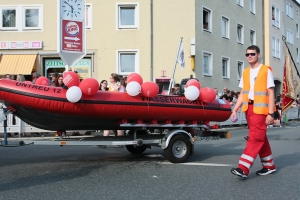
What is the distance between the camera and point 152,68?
23.4m

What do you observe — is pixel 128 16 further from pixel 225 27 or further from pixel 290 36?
pixel 290 36

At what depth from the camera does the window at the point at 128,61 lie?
23469 millimetres

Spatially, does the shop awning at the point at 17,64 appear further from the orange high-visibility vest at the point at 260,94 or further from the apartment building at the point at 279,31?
the orange high-visibility vest at the point at 260,94

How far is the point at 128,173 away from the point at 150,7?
1826 cm

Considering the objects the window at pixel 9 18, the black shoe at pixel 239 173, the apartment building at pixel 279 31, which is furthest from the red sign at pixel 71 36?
the apartment building at pixel 279 31

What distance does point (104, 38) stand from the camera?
23.4 meters

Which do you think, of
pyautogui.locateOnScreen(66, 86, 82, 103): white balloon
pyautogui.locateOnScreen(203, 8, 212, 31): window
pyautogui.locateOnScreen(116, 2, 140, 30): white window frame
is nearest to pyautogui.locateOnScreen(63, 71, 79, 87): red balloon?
pyautogui.locateOnScreen(66, 86, 82, 103): white balloon

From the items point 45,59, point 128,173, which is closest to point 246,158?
point 128,173

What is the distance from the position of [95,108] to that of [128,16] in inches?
700

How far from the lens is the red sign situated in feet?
42.2

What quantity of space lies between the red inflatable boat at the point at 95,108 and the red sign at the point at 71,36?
606 centimetres

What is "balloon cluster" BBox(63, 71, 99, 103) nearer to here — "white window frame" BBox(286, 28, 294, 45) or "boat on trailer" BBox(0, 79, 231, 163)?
"boat on trailer" BBox(0, 79, 231, 163)

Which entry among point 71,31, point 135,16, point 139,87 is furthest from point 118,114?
point 135,16

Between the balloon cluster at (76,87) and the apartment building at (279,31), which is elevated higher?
the apartment building at (279,31)
